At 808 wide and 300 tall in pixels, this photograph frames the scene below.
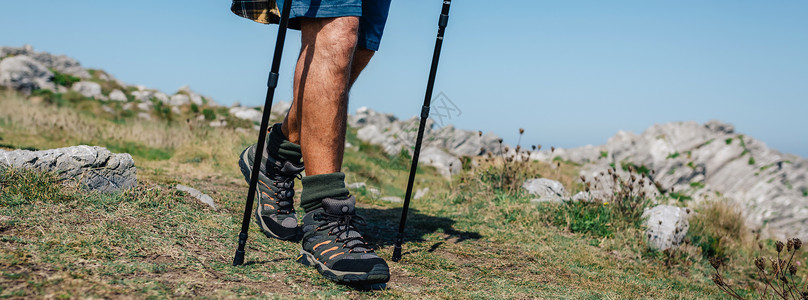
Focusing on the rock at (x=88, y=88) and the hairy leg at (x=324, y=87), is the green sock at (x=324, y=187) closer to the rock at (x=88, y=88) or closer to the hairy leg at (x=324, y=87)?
the hairy leg at (x=324, y=87)

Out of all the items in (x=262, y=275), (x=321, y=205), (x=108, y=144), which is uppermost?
(x=321, y=205)

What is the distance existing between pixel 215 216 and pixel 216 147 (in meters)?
4.40

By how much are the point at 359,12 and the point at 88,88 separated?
2900 cm

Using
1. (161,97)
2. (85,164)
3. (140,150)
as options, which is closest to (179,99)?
(161,97)

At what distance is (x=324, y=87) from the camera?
2.36 meters

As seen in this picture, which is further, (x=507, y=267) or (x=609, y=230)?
(x=609, y=230)

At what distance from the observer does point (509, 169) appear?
5.82m

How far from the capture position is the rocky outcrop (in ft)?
35.1

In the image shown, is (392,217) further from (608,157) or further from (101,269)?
(608,157)

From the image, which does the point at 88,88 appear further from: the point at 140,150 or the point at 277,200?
the point at 277,200

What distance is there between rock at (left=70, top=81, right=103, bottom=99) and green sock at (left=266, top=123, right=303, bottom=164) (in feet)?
88.0

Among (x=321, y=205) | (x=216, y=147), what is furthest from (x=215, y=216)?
(x=216, y=147)

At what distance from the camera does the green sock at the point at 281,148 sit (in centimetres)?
302

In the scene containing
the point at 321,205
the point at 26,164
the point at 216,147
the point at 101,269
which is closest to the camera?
the point at 101,269
